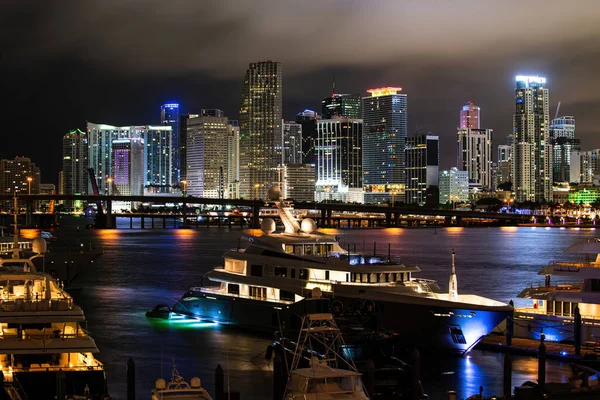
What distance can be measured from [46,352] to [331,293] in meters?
12.8

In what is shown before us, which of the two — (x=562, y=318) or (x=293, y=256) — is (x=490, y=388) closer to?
(x=562, y=318)

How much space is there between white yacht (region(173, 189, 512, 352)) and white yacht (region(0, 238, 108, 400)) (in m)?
8.27

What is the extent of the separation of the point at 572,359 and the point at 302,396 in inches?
583

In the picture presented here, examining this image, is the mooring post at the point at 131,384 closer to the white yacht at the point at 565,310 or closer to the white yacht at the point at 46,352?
the white yacht at the point at 46,352

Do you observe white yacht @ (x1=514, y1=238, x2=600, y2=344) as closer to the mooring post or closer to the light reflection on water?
the light reflection on water

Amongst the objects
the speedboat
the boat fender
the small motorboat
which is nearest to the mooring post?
the speedboat

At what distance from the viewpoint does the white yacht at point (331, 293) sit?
1233 inches

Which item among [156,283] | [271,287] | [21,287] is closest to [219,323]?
[271,287]

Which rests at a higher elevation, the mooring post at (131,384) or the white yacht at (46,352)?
the white yacht at (46,352)

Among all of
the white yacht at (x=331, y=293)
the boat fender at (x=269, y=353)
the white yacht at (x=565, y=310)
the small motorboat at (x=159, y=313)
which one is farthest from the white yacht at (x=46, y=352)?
the white yacht at (x=565, y=310)

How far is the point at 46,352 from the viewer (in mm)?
23016

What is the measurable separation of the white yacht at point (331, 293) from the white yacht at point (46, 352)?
827cm

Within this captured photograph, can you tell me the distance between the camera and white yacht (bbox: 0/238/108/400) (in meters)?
22.1

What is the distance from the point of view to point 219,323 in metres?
38.7
